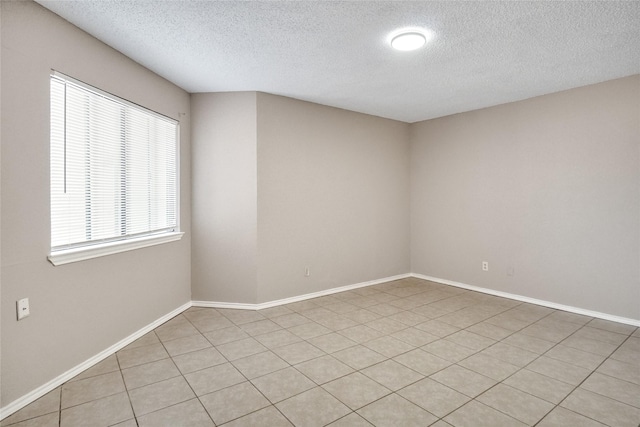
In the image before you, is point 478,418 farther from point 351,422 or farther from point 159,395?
point 159,395

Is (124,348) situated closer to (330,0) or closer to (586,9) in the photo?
(330,0)

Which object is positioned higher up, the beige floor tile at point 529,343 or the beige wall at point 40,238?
Answer: the beige wall at point 40,238

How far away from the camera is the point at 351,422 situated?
1871mm

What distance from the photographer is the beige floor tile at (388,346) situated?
2734 mm

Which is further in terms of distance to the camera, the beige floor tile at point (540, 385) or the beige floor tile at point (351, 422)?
the beige floor tile at point (540, 385)

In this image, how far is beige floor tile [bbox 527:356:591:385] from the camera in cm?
233

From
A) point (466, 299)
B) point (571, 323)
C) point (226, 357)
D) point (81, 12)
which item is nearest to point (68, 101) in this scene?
point (81, 12)

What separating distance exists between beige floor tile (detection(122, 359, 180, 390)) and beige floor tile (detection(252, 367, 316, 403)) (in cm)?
66

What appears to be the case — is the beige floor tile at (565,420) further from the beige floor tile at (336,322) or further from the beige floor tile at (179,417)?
the beige floor tile at (179,417)

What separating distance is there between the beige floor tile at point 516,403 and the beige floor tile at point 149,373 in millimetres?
2148

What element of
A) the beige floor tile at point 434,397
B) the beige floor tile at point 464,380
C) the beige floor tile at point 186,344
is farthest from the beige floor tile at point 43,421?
the beige floor tile at point 464,380

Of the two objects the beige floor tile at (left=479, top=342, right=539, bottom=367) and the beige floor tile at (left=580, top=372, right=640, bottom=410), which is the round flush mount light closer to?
the beige floor tile at (left=479, top=342, right=539, bottom=367)

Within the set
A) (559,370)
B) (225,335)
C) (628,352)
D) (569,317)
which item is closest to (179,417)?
(225,335)

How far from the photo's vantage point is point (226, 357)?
264 centimetres
